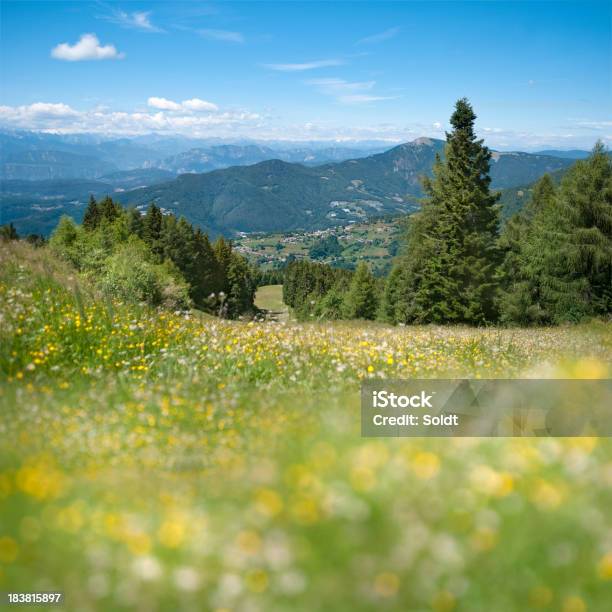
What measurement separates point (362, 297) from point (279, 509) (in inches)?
3025

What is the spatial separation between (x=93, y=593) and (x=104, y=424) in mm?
2988

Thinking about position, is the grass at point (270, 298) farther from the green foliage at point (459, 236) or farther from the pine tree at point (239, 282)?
the green foliage at point (459, 236)

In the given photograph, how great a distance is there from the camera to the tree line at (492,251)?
30953 mm

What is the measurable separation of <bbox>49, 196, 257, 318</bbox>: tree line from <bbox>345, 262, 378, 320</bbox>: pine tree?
16658 millimetres

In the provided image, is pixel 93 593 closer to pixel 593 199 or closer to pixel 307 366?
pixel 307 366

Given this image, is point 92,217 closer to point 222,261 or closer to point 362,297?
point 222,261

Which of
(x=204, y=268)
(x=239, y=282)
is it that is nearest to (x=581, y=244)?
(x=204, y=268)

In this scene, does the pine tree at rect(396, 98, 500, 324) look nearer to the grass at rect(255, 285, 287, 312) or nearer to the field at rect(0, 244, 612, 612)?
the field at rect(0, 244, 612, 612)

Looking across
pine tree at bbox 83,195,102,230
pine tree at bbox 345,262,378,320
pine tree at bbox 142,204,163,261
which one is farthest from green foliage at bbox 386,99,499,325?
pine tree at bbox 83,195,102,230

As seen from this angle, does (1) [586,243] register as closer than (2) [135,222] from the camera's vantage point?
Yes

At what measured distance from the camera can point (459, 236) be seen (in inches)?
1368

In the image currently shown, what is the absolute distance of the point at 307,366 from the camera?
27.8 feet

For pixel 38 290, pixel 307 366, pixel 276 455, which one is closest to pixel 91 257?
pixel 38 290

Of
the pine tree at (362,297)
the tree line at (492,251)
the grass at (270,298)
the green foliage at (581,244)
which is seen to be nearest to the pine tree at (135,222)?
the pine tree at (362,297)
